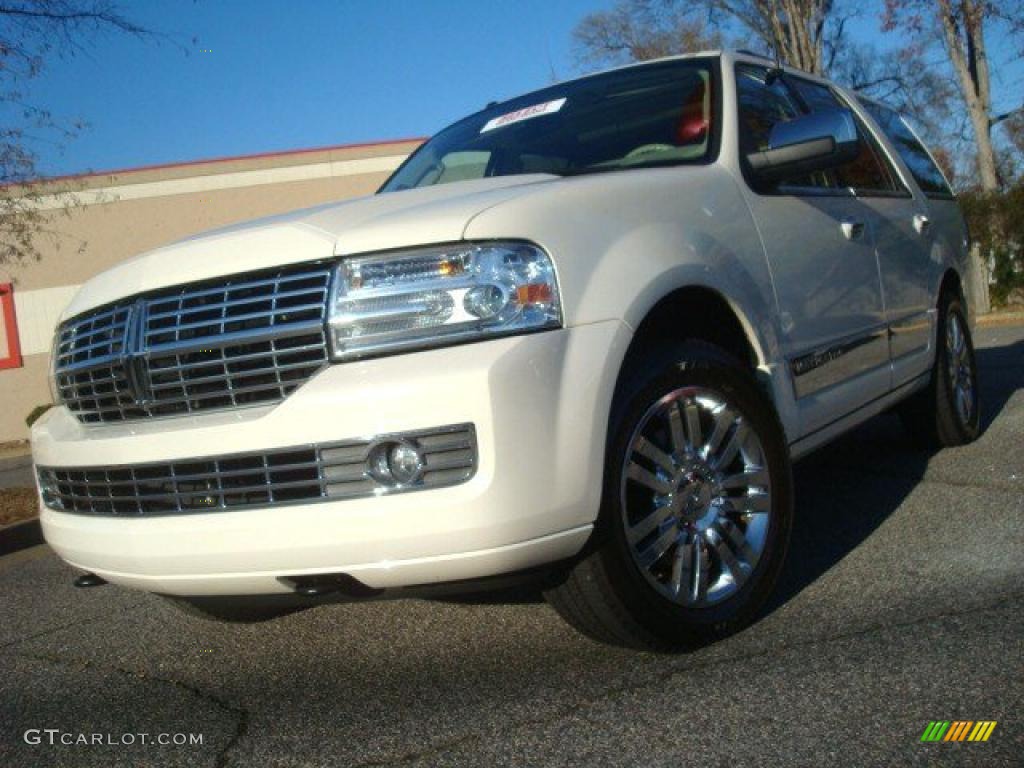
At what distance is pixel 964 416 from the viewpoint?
220 inches

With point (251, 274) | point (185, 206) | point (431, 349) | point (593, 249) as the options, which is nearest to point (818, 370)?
point (593, 249)

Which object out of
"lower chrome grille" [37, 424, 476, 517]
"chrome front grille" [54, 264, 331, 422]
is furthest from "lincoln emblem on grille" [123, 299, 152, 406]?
"lower chrome grille" [37, 424, 476, 517]

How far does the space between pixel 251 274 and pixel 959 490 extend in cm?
338

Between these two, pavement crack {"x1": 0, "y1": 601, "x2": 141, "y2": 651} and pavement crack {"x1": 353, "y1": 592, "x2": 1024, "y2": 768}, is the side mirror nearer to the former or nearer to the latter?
pavement crack {"x1": 353, "y1": 592, "x2": 1024, "y2": 768}

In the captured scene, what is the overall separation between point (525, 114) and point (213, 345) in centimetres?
210

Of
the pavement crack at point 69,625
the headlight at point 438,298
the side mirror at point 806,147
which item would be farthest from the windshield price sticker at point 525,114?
the pavement crack at point 69,625

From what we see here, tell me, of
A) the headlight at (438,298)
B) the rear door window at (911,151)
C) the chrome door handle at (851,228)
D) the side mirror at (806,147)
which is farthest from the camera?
the rear door window at (911,151)

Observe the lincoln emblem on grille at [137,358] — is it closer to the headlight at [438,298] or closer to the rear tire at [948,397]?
the headlight at [438,298]

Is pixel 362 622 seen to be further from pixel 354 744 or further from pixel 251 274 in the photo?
pixel 251 274

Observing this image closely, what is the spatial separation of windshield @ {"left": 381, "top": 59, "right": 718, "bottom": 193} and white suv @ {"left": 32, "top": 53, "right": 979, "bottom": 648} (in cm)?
9

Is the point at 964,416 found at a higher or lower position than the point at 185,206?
lower

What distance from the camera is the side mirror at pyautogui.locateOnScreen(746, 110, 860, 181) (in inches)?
143

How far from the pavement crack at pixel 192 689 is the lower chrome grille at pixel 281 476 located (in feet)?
1.96

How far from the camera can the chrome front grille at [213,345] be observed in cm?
265
